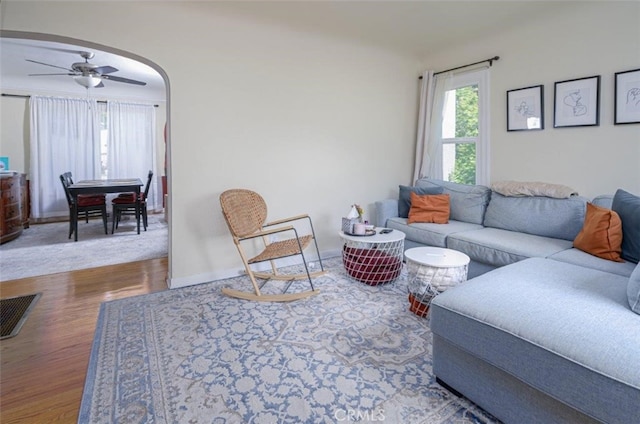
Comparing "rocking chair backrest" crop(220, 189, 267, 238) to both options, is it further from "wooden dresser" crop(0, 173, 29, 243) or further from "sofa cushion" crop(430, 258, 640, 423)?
"wooden dresser" crop(0, 173, 29, 243)

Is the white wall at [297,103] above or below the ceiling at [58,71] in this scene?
below

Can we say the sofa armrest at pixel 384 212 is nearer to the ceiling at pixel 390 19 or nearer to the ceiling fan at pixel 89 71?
the ceiling at pixel 390 19

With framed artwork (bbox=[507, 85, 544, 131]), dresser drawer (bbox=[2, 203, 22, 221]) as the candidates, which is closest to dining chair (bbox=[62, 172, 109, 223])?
dresser drawer (bbox=[2, 203, 22, 221])

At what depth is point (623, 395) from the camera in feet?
3.15

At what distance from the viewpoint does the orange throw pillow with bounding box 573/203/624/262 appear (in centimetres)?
210

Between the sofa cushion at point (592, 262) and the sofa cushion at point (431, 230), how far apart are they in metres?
0.85

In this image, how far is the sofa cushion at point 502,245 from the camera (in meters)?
2.34

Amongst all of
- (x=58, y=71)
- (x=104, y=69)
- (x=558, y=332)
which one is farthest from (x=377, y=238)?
(x=58, y=71)

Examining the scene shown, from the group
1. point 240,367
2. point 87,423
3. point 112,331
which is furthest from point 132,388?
point 112,331

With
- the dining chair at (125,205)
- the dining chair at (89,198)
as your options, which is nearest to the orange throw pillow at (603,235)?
the dining chair at (125,205)

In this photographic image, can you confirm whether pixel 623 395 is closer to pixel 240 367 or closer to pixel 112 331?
pixel 240 367

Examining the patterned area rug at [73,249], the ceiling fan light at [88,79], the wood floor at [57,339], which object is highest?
the ceiling fan light at [88,79]

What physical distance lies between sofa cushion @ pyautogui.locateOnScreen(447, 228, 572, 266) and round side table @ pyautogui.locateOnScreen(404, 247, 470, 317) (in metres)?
0.42

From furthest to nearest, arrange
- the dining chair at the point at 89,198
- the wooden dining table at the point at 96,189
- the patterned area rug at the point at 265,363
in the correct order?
the dining chair at the point at 89,198, the wooden dining table at the point at 96,189, the patterned area rug at the point at 265,363
